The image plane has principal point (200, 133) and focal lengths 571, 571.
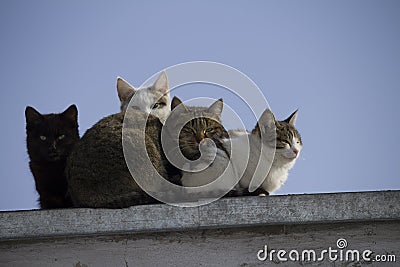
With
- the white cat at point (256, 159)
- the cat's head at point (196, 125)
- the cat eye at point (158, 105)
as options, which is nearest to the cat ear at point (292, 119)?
the white cat at point (256, 159)

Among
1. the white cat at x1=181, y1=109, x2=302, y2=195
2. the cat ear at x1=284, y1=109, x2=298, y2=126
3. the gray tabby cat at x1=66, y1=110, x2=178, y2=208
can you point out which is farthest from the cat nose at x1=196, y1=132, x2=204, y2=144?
the cat ear at x1=284, y1=109, x2=298, y2=126

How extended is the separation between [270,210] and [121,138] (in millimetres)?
924

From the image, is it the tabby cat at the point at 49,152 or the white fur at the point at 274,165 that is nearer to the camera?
the white fur at the point at 274,165

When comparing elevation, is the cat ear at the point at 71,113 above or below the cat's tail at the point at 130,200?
above

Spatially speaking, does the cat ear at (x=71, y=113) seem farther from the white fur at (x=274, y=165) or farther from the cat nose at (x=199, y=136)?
the white fur at (x=274, y=165)

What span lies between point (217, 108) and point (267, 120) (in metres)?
0.46

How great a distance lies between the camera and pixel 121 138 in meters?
2.97

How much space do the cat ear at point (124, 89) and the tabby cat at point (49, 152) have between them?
2.97 ft

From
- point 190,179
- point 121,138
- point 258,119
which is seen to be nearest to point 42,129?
point 121,138

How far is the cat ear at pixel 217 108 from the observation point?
3661 mm

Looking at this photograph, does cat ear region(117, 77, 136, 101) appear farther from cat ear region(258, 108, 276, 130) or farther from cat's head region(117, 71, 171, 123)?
cat ear region(258, 108, 276, 130)

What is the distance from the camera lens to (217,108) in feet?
12.1

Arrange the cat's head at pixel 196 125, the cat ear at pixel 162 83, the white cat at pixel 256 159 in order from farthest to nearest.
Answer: the cat ear at pixel 162 83 < the cat's head at pixel 196 125 < the white cat at pixel 256 159

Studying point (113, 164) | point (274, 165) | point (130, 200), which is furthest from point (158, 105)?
point (130, 200)
